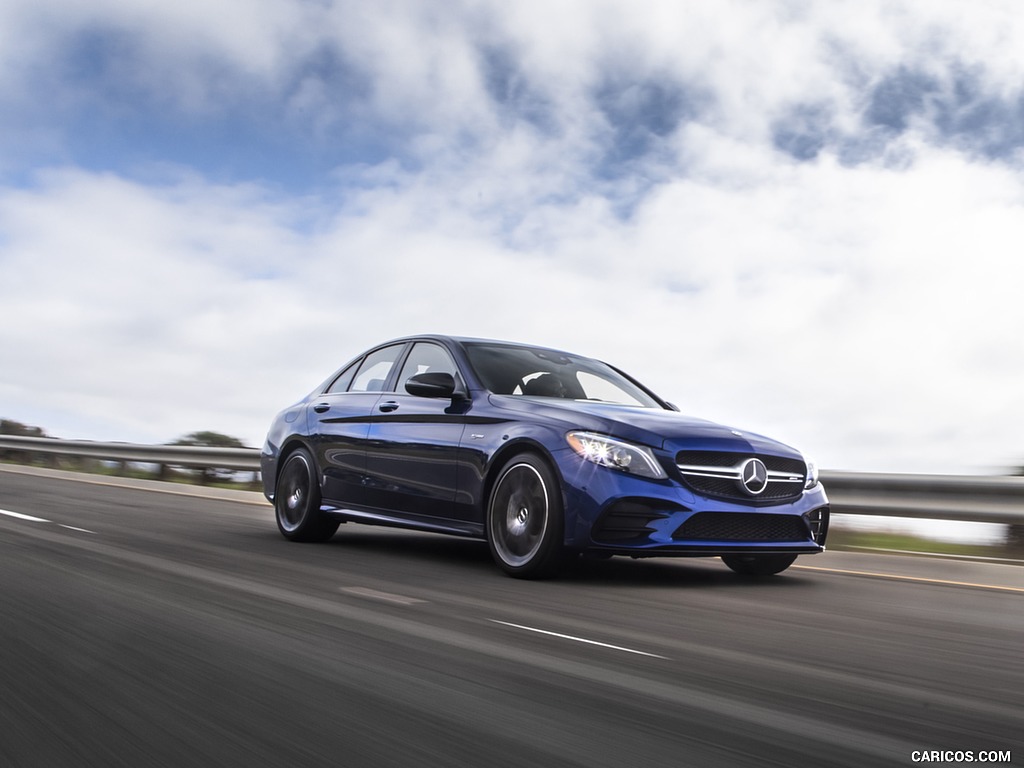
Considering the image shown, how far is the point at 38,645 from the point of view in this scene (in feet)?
14.0

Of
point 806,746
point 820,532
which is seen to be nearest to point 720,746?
point 806,746

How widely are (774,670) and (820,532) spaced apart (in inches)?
125

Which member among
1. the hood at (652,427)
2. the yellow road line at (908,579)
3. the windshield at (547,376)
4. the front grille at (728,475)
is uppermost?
the windshield at (547,376)

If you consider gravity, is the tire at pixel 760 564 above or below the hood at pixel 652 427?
below

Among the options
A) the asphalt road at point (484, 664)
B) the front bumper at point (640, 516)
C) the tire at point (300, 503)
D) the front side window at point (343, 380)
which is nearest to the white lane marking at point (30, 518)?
the asphalt road at point (484, 664)

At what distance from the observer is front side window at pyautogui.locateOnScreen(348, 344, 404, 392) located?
28.5ft

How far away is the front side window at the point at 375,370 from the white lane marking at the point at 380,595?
280cm

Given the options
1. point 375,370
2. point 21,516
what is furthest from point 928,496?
point 21,516

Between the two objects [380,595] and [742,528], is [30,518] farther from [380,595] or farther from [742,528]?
[742,528]

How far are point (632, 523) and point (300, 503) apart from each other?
3.76 m

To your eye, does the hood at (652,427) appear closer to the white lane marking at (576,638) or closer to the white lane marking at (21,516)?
the white lane marking at (576,638)

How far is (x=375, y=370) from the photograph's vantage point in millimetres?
8867

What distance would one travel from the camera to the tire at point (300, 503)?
29.5 ft

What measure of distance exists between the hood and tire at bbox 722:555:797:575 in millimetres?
773
